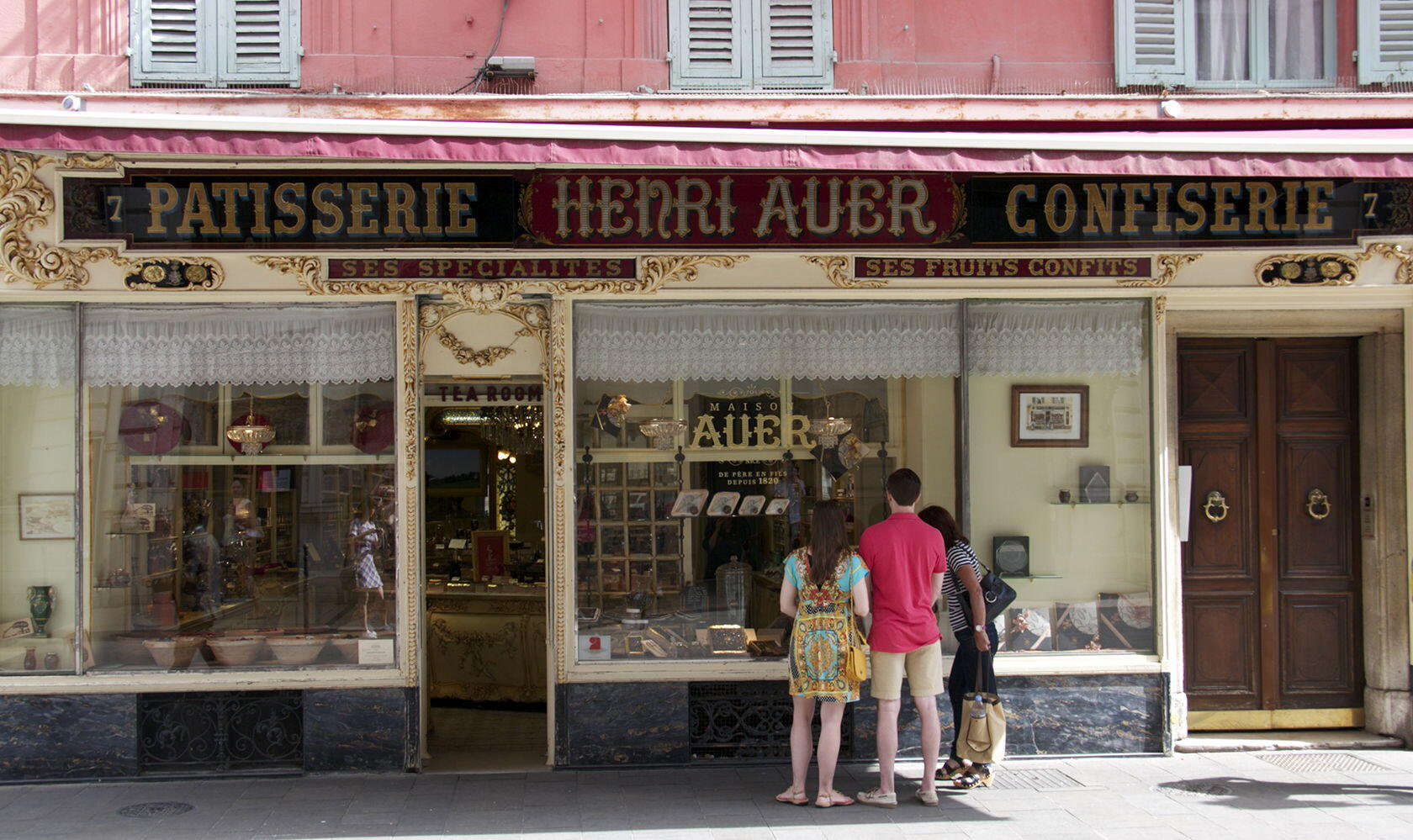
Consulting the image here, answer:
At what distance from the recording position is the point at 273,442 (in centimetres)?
740

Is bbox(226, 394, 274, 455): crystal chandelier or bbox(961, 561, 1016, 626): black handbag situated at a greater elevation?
bbox(226, 394, 274, 455): crystal chandelier

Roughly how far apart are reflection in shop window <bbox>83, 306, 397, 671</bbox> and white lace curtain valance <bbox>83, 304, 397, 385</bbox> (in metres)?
0.01

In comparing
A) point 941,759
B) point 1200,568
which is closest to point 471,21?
point 941,759

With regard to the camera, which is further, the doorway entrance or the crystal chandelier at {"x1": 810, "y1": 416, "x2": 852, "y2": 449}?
the doorway entrance

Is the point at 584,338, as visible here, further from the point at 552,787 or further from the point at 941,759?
the point at 941,759

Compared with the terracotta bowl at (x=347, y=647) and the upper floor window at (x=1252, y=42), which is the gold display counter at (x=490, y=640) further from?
the upper floor window at (x=1252, y=42)

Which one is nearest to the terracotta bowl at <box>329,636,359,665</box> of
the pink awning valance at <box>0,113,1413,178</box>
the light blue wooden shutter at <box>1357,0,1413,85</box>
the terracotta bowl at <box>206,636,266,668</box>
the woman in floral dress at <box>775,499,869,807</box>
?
the terracotta bowl at <box>206,636,266,668</box>

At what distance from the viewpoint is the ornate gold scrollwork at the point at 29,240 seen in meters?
6.78

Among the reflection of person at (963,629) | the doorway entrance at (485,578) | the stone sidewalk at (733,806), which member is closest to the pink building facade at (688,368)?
the stone sidewalk at (733,806)

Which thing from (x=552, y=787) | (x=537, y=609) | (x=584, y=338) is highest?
(x=584, y=338)

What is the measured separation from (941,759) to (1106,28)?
4789mm

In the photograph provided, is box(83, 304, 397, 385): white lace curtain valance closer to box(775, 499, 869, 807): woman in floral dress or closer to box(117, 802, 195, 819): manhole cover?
box(117, 802, 195, 819): manhole cover

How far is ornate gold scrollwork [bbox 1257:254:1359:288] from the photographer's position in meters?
7.36

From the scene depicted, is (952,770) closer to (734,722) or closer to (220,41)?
(734,722)
